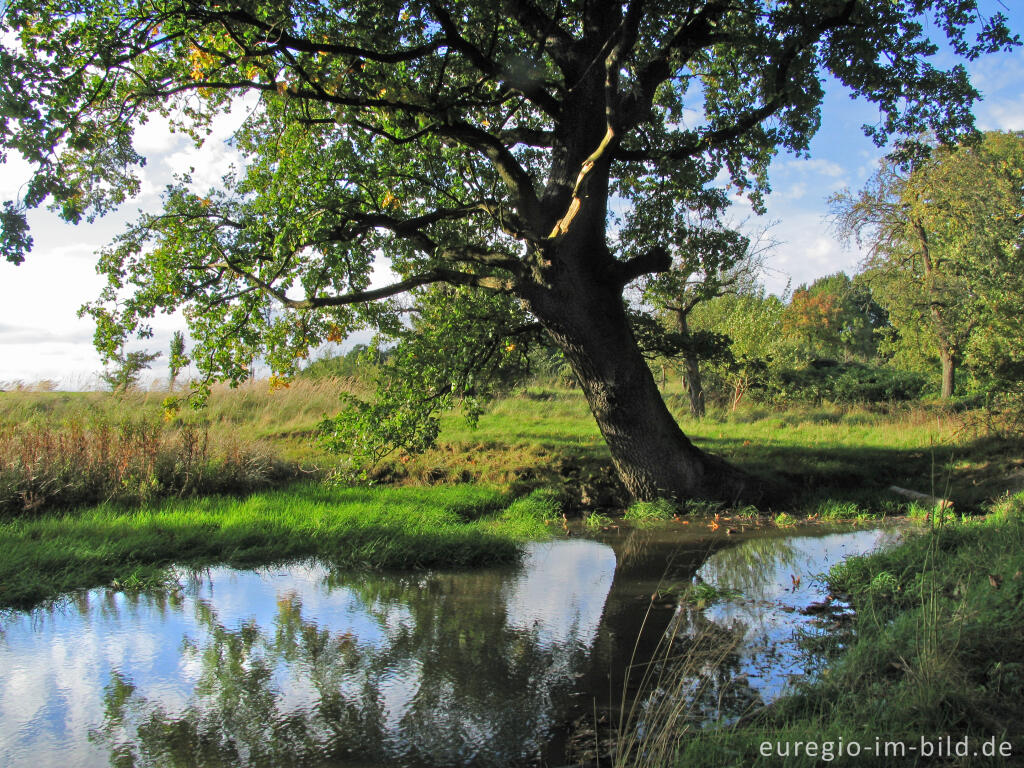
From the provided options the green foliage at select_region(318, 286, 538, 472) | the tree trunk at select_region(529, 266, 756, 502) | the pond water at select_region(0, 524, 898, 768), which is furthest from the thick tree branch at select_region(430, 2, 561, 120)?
the pond water at select_region(0, 524, 898, 768)

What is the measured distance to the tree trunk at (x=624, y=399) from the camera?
9.97 m

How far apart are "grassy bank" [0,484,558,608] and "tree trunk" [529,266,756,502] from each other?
1.83m

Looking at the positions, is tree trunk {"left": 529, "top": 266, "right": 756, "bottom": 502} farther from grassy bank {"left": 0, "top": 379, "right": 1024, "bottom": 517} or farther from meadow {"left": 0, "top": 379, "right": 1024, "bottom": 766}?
grassy bank {"left": 0, "top": 379, "right": 1024, "bottom": 517}

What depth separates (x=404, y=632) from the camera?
5.40m

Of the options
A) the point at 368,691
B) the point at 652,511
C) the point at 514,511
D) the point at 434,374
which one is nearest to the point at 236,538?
the point at 514,511

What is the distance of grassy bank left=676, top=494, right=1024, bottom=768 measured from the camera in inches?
123

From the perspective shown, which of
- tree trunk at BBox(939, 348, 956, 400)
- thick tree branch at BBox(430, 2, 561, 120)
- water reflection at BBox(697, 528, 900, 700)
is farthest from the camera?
tree trunk at BBox(939, 348, 956, 400)

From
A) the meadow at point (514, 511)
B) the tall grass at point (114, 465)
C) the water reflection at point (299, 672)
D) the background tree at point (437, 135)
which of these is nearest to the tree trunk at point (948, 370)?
the meadow at point (514, 511)

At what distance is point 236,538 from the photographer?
308 inches

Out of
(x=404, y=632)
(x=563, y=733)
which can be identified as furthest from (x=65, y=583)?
(x=563, y=733)

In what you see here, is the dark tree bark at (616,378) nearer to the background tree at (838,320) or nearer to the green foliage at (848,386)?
the green foliage at (848,386)

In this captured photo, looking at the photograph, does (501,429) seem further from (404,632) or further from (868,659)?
(868,659)

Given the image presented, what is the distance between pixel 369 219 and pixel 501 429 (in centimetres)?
698

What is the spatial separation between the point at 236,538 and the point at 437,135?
6504 mm
